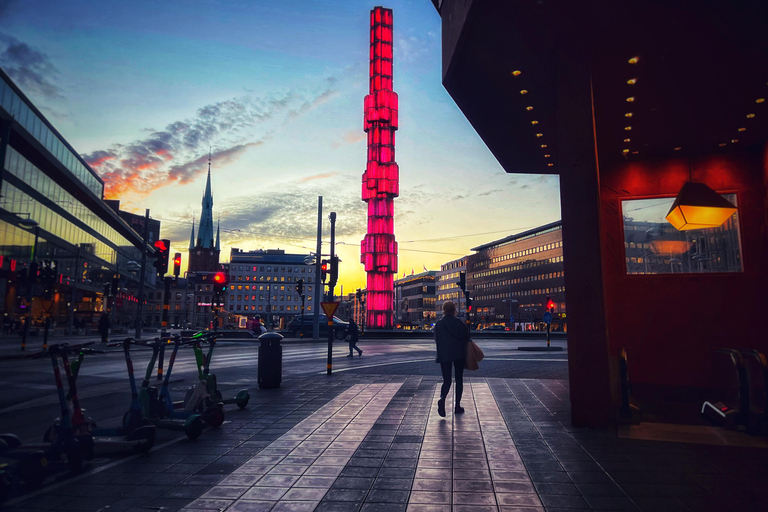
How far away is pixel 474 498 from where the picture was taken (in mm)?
4145

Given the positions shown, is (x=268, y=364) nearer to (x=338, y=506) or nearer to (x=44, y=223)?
(x=338, y=506)

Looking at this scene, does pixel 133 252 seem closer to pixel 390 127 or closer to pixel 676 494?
pixel 390 127

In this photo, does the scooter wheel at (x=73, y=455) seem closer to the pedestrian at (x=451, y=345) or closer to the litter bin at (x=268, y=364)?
the pedestrian at (x=451, y=345)

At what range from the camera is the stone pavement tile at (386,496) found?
4109 mm

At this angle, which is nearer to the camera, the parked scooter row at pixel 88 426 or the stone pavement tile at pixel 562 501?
the stone pavement tile at pixel 562 501

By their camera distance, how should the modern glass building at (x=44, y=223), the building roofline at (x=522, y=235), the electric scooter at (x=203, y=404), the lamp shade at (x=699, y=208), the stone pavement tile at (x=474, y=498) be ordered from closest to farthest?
the stone pavement tile at (x=474, y=498) < the electric scooter at (x=203, y=404) < the lamp shade at (x=699, y=208) < the modern glass building at (x=44, y=223) < the building roofline at (x=522, y=235)

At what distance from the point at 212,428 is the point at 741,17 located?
898 centimetres

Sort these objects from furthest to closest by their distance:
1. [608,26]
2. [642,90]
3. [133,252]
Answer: [133,252] < [642,90] < [608,26]

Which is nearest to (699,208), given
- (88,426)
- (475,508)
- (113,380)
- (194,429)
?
(475,508)

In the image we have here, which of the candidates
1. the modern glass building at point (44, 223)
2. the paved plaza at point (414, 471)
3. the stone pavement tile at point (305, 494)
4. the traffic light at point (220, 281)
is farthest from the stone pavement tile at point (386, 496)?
the modern glass building at point (44, 223)

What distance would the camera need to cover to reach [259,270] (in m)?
160

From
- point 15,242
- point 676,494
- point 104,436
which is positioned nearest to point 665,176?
point 676,494

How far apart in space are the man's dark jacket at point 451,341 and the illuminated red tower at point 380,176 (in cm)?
5319

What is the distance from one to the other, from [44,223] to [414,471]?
49482 millimetres
